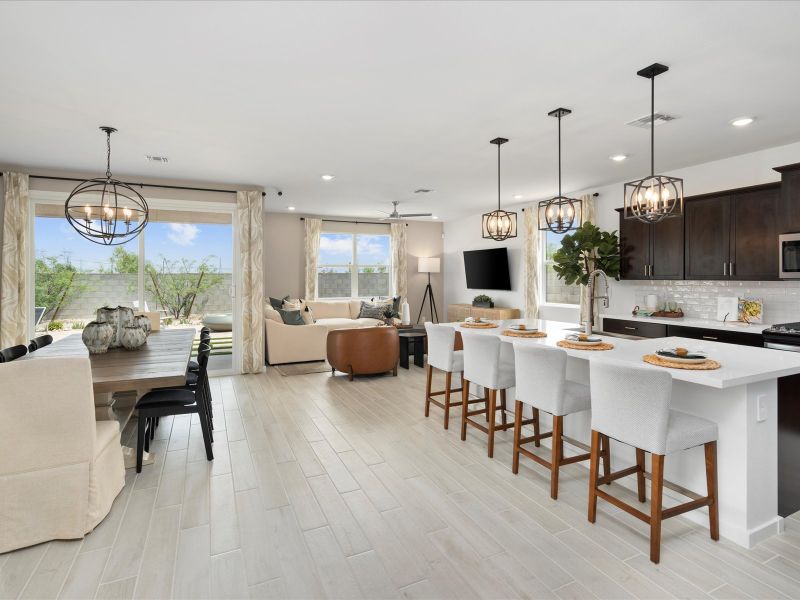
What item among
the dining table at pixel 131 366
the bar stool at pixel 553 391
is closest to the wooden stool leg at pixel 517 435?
the bar stool at pixel 553 391

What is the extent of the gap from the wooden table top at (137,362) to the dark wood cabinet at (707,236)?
16.8 ft

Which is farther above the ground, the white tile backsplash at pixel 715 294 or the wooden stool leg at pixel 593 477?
the white tile backsplash at pixel 715 294

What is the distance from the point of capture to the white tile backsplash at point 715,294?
4.42 metres

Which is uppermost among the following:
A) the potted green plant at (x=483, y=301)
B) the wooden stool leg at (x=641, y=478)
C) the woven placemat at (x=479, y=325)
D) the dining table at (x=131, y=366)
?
the potted green plant at (x=483, y=301)

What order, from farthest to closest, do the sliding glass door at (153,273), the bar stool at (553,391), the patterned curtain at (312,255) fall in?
the patterned curtain at (312,255) < the sliding glass door at (153,273) < the bar stool at (553,391)

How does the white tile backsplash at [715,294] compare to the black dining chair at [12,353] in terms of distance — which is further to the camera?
the white tile backsplash at [715,294]

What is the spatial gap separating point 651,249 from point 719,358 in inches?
130

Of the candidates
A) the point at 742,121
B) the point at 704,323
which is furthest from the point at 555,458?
the point at 742,121

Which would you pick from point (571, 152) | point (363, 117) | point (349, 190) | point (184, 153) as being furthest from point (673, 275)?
point (184, 153)

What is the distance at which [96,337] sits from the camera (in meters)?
3.41

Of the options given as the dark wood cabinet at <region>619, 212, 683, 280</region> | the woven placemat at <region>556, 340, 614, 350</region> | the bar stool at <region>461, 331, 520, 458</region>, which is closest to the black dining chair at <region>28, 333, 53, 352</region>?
the bar stool at <region>461, 331, 520, 458</region>

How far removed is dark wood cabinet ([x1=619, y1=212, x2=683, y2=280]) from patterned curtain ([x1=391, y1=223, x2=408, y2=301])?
4938 millimetres

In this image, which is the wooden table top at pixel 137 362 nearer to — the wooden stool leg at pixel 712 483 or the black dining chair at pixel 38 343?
the black dining chair at pixel 38 343

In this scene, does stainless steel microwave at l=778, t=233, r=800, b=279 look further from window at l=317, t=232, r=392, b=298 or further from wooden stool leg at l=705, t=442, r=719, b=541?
window at l=317, t=232, r=392, b=298
